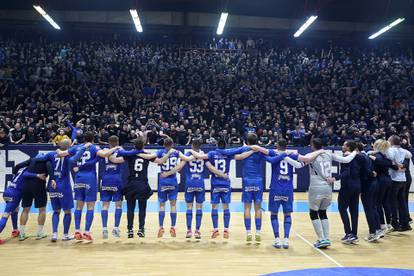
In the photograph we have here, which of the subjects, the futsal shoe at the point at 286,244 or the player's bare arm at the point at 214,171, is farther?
the player's bare arm at the point at 214,171

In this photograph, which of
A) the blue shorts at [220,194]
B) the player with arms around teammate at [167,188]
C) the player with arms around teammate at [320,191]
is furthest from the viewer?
the player with arms around teammate at [167,188]

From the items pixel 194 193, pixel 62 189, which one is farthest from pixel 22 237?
pixel 194 193

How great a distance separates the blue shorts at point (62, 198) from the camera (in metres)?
8.84

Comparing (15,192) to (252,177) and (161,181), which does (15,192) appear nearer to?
(161,181)

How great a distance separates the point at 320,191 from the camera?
834cm

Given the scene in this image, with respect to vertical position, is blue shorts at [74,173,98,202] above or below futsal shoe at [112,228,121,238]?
above

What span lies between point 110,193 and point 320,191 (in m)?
4.34

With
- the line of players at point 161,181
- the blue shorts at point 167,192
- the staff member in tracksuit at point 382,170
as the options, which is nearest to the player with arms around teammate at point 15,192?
the line of players at point 161,181

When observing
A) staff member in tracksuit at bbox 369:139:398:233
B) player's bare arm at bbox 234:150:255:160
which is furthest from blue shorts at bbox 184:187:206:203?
staff member in tracksuit at bbox 369:139:398:233

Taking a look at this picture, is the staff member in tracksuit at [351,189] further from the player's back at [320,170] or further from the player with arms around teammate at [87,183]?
the player with arms around teammate at [87,183]

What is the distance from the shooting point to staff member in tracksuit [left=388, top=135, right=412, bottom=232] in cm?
1001

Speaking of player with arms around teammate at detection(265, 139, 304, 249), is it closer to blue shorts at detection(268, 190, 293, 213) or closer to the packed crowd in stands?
blue shorts at detection(268, 190, 293, 213)

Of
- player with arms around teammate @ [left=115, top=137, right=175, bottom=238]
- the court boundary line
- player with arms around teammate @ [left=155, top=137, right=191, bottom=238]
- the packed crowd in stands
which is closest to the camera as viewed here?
the court boundary line

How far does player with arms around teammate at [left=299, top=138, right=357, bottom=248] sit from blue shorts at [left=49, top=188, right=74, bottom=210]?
4.80m
